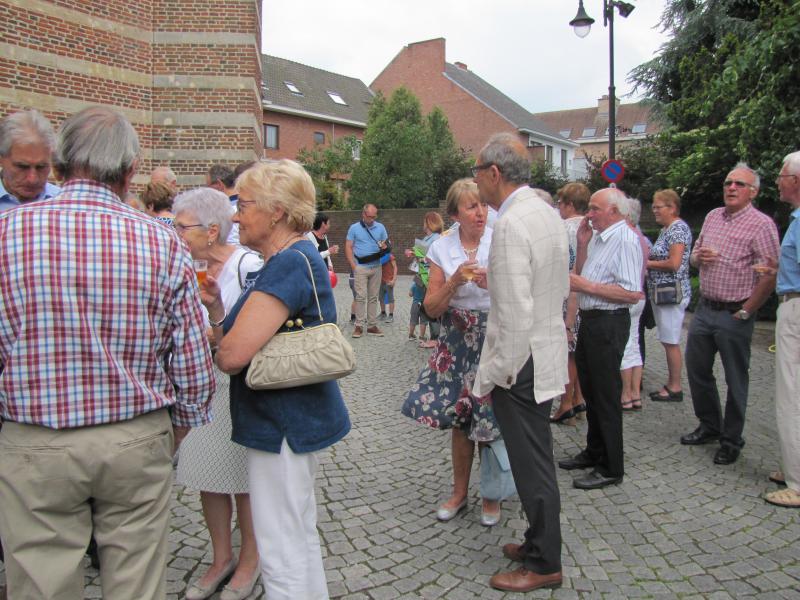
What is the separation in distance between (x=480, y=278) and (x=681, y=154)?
16.8 meters

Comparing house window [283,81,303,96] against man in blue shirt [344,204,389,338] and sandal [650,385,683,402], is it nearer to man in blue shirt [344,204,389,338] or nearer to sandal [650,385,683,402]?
man in blue shirt [344,204,389,338]

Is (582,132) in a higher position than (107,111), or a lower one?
higher

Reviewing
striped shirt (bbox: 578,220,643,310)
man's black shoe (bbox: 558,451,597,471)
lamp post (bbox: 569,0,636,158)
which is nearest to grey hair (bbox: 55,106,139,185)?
striped shirt (bbox: 578,220,643,310)

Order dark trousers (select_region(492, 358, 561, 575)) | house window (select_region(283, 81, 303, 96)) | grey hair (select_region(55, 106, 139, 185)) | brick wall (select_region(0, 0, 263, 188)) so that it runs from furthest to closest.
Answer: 1. house window (select_region(283, 81, 303, 96))
2. brick wall (select_region(0, 0, 263, 188))
3. dark trousers (select_region(492, 358, 561, 575))
4. grey hair (select_region(55, 106, 139, 185))

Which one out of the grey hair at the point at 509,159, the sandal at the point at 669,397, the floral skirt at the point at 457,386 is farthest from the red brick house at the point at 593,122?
the grey hair at the point at 509,159

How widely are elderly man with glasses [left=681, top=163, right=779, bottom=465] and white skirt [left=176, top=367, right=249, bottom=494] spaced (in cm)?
360

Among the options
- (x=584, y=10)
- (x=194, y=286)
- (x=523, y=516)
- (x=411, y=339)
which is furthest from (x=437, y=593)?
(x=584, y=10)

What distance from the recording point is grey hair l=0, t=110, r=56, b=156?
3379mm

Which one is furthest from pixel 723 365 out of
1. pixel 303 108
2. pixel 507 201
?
pixel 303 108

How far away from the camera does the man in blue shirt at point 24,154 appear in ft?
11.1

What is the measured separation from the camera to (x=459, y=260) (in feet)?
12.1

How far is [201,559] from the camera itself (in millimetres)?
3293

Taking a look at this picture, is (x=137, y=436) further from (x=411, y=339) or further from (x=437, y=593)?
(x=411, y=339)

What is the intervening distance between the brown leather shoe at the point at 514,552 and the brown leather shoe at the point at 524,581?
0.59 feet
